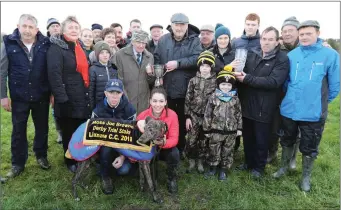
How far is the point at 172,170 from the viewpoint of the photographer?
4.81 m

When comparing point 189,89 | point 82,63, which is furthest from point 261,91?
point 82,63

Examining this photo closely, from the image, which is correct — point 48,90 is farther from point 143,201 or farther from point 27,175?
point 143,201

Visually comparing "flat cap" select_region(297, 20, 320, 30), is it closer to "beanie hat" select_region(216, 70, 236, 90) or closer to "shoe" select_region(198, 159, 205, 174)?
"beanie hat" select_region(216, 70, 236, 90)

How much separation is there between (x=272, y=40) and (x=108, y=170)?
3346mm

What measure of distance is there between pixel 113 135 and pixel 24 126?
179 cm

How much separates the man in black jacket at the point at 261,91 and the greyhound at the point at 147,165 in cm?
162

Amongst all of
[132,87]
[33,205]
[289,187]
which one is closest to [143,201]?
[33,205]

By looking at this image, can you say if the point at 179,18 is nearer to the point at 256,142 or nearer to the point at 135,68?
the point at 135,68

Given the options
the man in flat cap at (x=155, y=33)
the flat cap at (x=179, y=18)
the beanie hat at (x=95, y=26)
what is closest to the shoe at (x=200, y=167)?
the flat cap at (x=179, y=18)

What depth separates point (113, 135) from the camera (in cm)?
450

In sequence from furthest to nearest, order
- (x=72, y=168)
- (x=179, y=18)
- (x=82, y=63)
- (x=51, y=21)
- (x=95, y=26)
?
(x=95, y=26) → (x=51, y=21) → (x=72, y=168) → (x=179, y=18) → (x=82, y=63)

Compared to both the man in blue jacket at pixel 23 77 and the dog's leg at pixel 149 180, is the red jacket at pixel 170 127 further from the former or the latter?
the man in blue jacket at pixel 23 77

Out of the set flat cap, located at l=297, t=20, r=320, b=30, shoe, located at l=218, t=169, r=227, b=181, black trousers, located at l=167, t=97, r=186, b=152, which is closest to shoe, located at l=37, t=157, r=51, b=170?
black trousers, located at l=167, t=97, r=186, b=152

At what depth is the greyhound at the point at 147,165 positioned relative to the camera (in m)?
4.34
